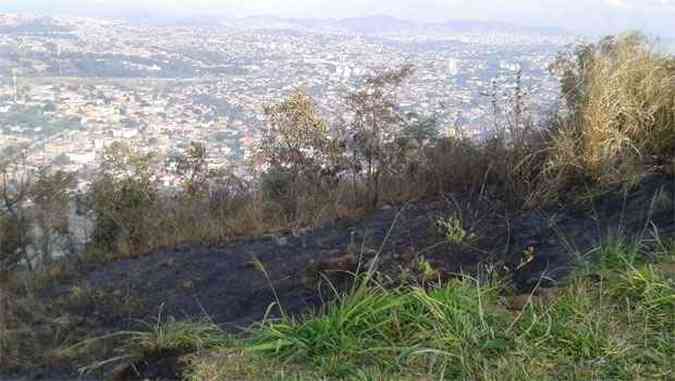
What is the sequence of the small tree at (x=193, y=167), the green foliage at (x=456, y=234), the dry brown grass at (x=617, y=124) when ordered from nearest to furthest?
1. the green foliage at (x=456, y=234)
2. the dry brown grass at (x=617, y=124)
3. the small tree at (x=193, y=167)

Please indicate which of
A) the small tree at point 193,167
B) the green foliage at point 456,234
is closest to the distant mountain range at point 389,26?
the small tree at point 193,167

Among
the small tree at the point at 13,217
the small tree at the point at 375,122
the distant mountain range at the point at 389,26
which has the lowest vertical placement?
the small tree at the point at 13,217

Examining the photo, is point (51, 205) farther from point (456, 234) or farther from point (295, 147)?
point (456, 234)

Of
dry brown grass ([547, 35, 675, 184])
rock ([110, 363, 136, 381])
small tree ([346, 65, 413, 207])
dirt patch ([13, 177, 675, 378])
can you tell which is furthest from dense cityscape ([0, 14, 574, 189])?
rock ([110, 363, 136, 381])

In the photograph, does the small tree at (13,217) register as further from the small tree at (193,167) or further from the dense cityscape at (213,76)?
the small tree at (193,167)

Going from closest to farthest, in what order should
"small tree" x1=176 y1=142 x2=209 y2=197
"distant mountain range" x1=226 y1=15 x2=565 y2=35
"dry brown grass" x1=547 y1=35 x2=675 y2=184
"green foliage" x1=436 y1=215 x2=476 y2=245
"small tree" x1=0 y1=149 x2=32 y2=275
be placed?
"green foliage" x1=436 y1=215 x2=476 y2=245 → "dry brown grass" x1=547 y1=35 x2=675 y2=184 → "small tree" x1=0 y1=149 x2=32 y2=275 → "small tree" x1=176 y1=142 x2=209 y2=197 → "distant mountain range" x1=226 y1=15 x2=565 y2=35

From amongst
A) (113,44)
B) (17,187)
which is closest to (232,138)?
(17,187)

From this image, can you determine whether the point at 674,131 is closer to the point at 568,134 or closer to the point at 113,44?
the point at 568,134

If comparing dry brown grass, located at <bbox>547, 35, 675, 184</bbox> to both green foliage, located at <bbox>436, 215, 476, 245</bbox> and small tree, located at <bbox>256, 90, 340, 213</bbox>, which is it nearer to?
green foliage, located at <bbox>436, 215, 476, 245</bbox>
